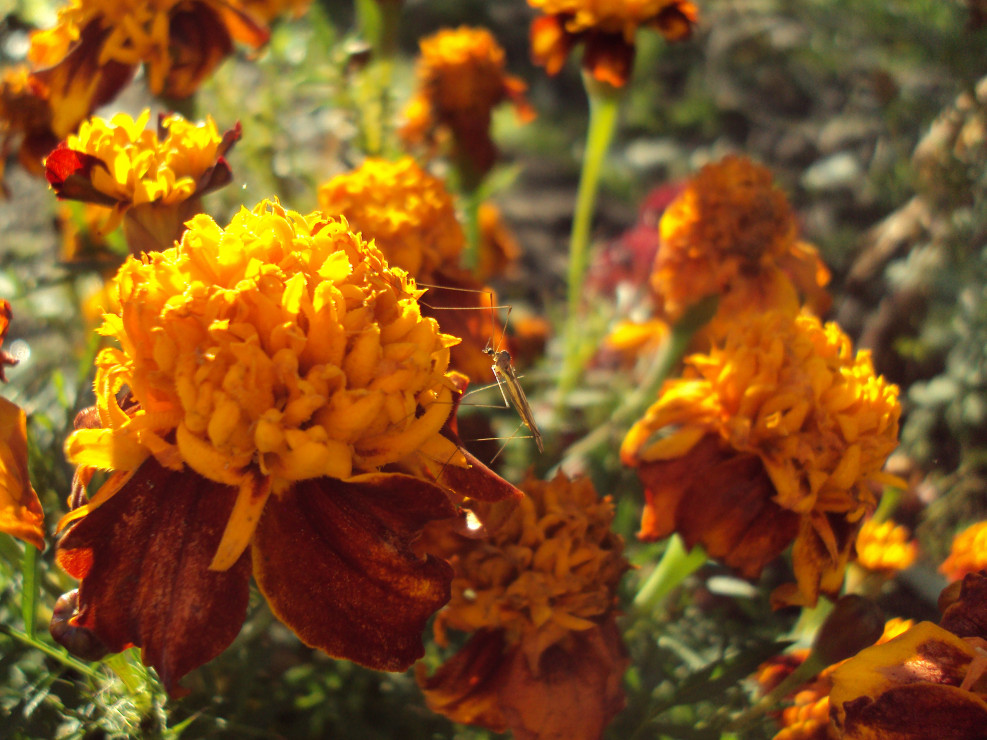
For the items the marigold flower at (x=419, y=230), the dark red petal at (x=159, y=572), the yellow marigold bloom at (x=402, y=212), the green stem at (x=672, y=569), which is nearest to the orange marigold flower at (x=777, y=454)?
the green stem at (x=672, y=569)

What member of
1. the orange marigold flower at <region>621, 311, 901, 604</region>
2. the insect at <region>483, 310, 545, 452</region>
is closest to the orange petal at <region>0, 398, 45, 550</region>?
the insect at <region>483, 310, 545, 452</region>

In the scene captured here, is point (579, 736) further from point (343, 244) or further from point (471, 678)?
point (343, 244)

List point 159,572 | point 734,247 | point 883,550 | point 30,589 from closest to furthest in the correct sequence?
point 159,572
point 30,589
point 883,550
point 734,247

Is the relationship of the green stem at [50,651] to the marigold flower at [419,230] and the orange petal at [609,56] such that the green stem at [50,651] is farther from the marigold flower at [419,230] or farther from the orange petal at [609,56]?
the orange petal at [609,56]

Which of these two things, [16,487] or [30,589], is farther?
[30,589]

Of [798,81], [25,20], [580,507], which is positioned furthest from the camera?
[798,81]

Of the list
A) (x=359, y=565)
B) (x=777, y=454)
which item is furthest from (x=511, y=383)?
(x=359, y=565)

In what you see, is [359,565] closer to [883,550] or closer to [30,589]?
[30,589]

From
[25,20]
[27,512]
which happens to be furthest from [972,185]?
[25,20]
